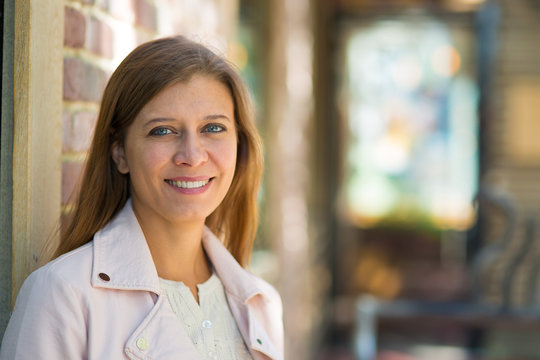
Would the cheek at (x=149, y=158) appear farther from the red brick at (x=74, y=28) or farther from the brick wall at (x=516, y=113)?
the brick wall at (x=516, y=113)

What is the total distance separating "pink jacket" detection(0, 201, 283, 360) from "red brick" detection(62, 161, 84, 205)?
0.24 meters

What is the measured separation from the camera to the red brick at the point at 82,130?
1782mm

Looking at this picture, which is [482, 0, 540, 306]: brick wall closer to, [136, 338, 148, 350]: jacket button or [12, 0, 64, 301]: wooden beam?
[12, 0, 64, 301]: wooden beam

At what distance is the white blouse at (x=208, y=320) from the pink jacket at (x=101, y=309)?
0.11 m

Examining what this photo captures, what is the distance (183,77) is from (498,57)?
707 cm

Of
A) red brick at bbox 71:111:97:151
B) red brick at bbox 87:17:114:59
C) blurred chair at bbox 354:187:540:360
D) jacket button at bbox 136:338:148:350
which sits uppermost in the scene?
red brick at bbox 87:17:114:59

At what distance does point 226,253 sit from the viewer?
6.07ft

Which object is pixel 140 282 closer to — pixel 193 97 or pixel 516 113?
pixel 193 97

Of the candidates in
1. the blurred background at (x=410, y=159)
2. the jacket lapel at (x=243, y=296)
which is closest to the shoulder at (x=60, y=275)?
the jacket lapel at (x=243, y=296)

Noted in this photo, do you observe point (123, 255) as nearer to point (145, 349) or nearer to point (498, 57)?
point (145, 349)

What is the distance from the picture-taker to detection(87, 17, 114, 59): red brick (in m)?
1.84

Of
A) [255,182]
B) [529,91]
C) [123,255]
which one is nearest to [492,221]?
[529,91]

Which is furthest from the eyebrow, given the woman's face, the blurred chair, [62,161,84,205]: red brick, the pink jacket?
the blurred chair

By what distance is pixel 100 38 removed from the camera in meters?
1.89
